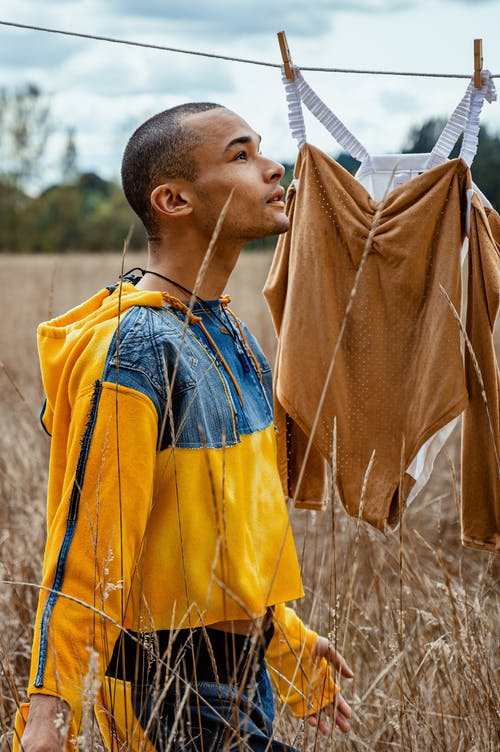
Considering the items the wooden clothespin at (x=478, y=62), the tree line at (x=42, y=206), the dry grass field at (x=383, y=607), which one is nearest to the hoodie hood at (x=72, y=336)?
the dry grass field at (x=383, y=607)

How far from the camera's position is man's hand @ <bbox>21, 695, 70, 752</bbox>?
4.28ft

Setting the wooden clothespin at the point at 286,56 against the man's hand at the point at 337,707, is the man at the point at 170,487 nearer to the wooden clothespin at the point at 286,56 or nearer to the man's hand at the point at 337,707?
the man's hand at the point at 337,707

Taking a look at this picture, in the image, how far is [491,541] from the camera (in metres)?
1.81

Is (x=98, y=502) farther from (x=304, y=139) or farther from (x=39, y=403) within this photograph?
(x=39, y=403)

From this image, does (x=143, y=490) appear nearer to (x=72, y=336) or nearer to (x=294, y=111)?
(x=72, y=336)

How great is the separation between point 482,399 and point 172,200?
0.76 metres

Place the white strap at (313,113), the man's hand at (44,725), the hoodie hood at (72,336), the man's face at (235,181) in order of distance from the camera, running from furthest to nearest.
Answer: the white strap at (313,113) < the man's face at (235,181) < the hoodie hood at (72,336) < the man's hand at (44,725)

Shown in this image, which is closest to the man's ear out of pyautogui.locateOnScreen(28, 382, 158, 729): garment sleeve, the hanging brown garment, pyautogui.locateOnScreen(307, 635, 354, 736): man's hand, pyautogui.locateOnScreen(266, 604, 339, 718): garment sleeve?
the hanging brown garment

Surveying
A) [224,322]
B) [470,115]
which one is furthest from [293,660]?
[470,115]

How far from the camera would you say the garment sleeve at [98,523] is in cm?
137

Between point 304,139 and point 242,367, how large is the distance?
21.4 inches

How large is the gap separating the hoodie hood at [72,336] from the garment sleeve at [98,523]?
9 centimetres

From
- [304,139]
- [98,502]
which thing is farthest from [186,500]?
[304,139]

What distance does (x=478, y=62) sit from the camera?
1.71 meters
